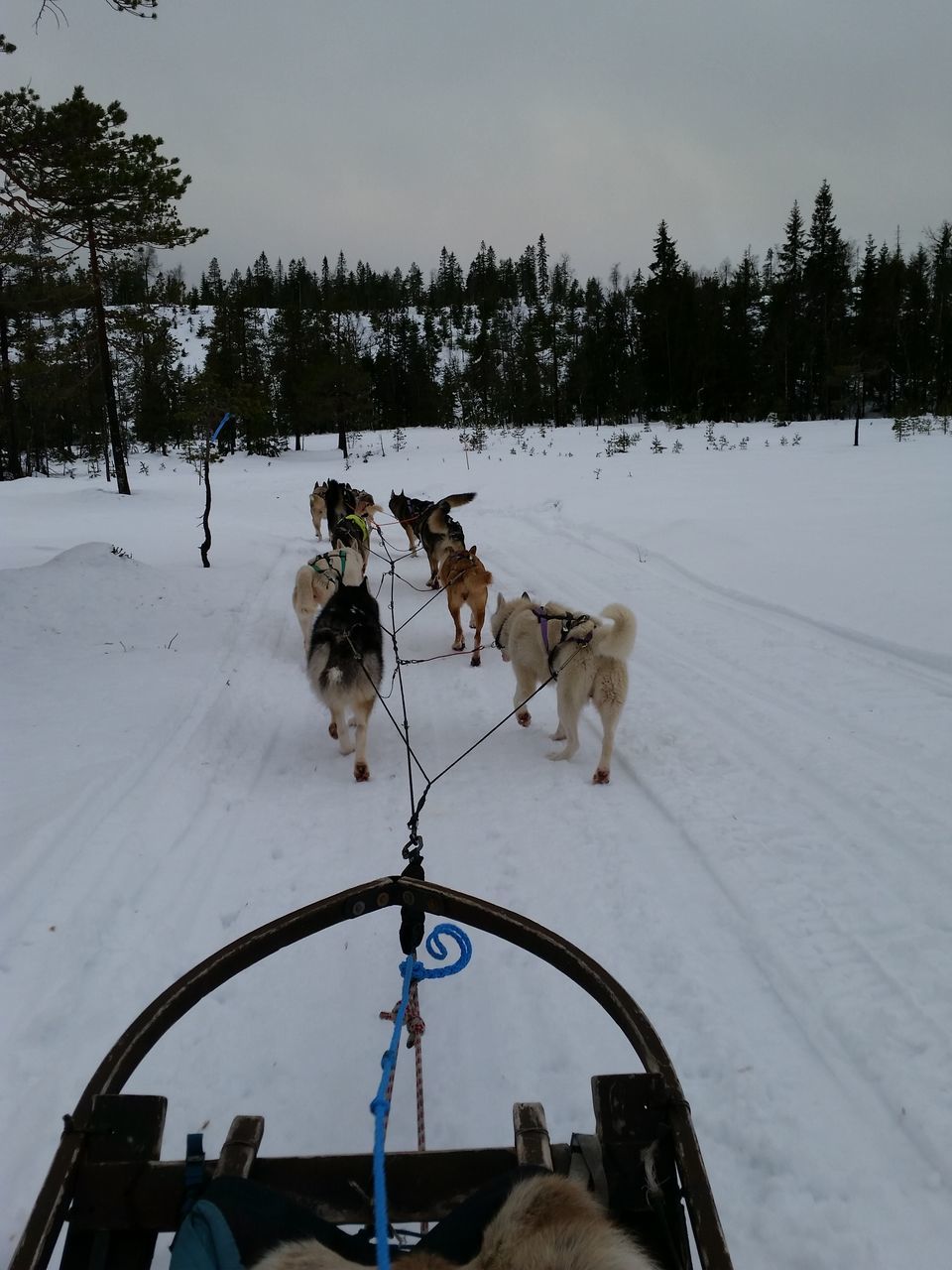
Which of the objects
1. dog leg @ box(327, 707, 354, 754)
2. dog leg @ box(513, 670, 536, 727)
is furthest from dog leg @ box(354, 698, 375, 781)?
dog leg @ box(513, 670, 536, 727)

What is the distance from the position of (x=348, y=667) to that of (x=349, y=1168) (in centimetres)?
316

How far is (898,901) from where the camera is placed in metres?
2.96

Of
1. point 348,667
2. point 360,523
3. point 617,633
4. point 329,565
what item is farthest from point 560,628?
point 360,523

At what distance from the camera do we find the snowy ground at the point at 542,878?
2131 mm

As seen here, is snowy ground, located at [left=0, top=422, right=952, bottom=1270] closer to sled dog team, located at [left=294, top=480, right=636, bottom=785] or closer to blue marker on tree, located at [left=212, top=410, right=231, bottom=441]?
sled dog team, located at [left=294, top=480, right=636, bottom=785]

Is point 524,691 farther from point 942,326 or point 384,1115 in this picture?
point 942,326

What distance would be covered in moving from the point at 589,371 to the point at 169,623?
4163 centimetres

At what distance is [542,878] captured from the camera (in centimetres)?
331

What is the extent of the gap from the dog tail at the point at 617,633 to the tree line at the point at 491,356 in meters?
8.28

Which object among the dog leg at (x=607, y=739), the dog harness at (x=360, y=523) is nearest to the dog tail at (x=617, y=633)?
the dog leg at (x=607, y=739)

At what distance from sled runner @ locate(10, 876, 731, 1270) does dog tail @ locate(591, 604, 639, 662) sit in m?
2.62

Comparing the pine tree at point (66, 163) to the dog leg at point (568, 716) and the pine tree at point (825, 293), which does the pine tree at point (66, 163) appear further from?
the pine tree at point (825, 293)

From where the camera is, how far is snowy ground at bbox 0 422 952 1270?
6.99 feet

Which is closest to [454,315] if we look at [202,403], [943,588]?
[202,403]
